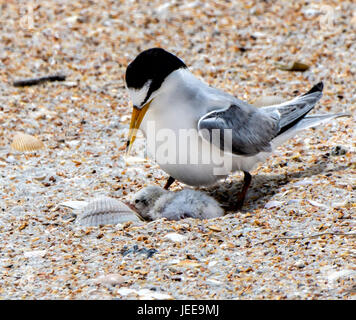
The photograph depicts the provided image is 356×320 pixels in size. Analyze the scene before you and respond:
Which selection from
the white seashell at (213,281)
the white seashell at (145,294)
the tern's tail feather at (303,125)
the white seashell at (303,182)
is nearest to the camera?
the white seashell at (145,294)

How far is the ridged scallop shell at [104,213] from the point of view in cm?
380

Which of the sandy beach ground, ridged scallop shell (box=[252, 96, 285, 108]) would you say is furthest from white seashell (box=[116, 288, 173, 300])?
ridged scallop shell (box=[252, 96, 285, 108])

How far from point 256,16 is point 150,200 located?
3.55 metres

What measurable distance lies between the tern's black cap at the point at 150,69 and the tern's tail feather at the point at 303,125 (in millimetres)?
939

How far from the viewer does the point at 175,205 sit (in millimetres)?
3939

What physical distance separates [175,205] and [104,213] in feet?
1.35

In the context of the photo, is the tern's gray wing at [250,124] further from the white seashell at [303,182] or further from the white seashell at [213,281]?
the white seashell at [213,281]

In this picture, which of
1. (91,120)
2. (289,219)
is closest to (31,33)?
(91,120)

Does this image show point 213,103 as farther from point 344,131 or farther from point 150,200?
point 344,131

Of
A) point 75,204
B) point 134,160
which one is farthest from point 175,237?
point 134,160

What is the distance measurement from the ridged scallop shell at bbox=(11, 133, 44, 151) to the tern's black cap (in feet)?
4.34

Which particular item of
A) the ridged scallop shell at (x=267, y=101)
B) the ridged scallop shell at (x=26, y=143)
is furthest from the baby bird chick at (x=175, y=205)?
the ridged scallop shell at (x=267, y=101)

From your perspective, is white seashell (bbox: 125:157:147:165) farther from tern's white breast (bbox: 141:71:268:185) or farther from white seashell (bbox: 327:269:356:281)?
white seashell (bbox: 327:269:356:281)

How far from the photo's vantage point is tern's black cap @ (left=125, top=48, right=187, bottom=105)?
386cm
